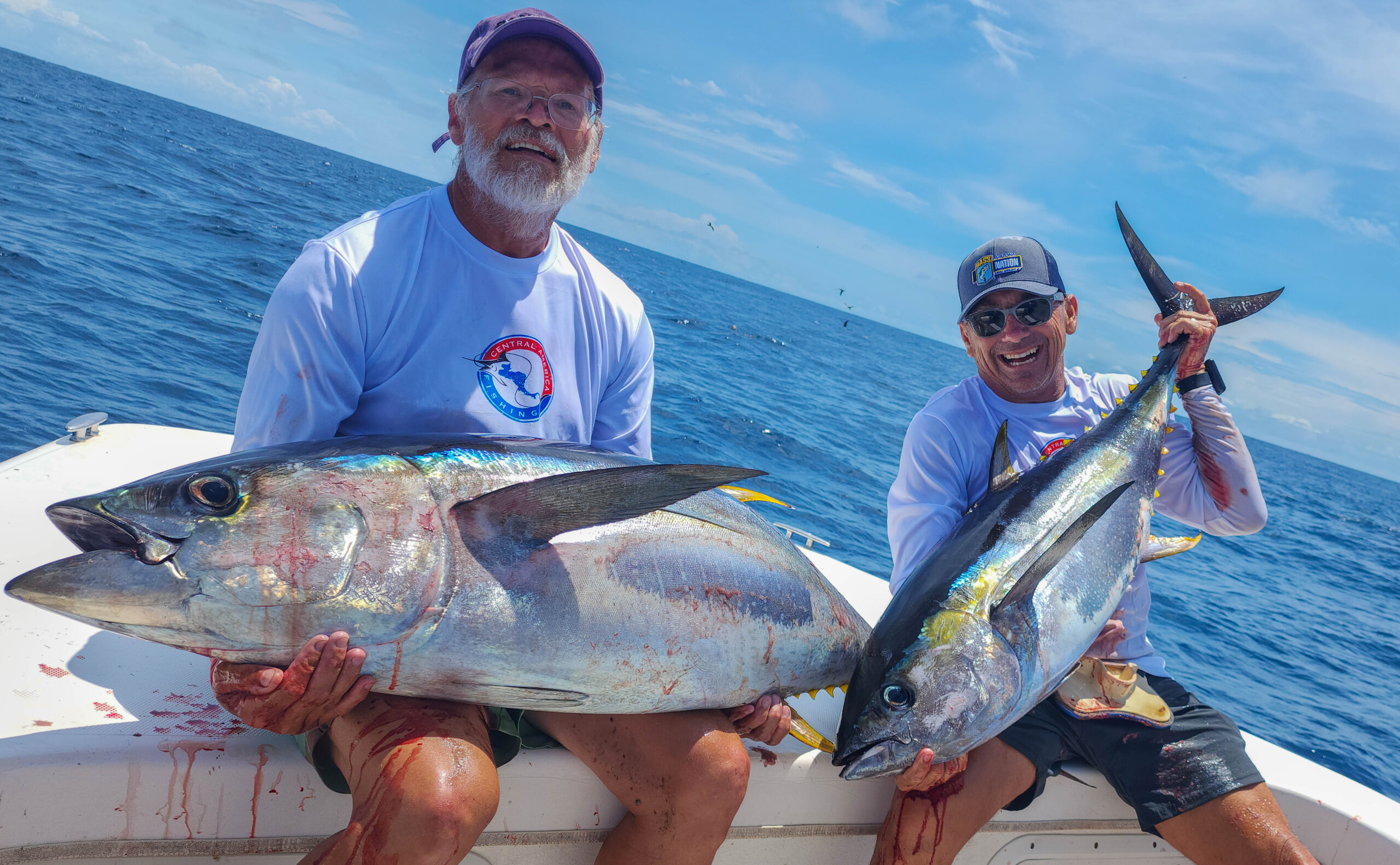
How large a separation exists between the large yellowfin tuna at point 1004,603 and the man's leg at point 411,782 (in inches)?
32.5

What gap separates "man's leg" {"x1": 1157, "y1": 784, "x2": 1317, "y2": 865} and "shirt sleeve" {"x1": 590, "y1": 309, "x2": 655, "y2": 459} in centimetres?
181

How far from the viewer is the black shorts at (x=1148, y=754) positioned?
2.30 meters

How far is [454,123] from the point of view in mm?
2381

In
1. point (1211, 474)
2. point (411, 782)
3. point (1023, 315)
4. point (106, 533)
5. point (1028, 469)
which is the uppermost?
point (1023, 315)

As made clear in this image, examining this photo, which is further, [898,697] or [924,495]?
[924,495]

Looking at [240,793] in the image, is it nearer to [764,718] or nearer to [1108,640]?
[764,718]

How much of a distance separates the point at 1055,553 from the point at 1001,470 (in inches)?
15.4

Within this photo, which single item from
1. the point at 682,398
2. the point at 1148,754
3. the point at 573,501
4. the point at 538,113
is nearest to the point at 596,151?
the point at 538,113

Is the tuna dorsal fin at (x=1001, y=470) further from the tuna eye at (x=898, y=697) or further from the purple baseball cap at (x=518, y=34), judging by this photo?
the purple baseball cap at (x=518, y=34)

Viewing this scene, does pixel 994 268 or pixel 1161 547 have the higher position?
pixel 994 268

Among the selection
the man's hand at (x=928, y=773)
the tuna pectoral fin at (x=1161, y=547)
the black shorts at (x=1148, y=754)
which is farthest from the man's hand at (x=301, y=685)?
the tuna pectoral fin at (x=1161, y=547)

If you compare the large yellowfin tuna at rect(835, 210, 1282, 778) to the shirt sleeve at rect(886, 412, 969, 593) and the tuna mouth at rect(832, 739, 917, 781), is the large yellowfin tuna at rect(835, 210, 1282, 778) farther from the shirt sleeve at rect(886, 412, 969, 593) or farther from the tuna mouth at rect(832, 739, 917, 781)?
the shirt sleeve at rect(886, 412, 969, 593)

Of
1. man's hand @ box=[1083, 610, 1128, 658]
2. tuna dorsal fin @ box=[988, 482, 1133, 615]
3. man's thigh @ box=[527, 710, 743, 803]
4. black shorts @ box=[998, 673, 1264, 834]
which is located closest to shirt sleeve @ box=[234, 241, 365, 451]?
man's thigh @ box=[527, 710, 743, 803]

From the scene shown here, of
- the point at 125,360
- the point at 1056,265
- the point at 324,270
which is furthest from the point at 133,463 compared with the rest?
the point at 125,360
